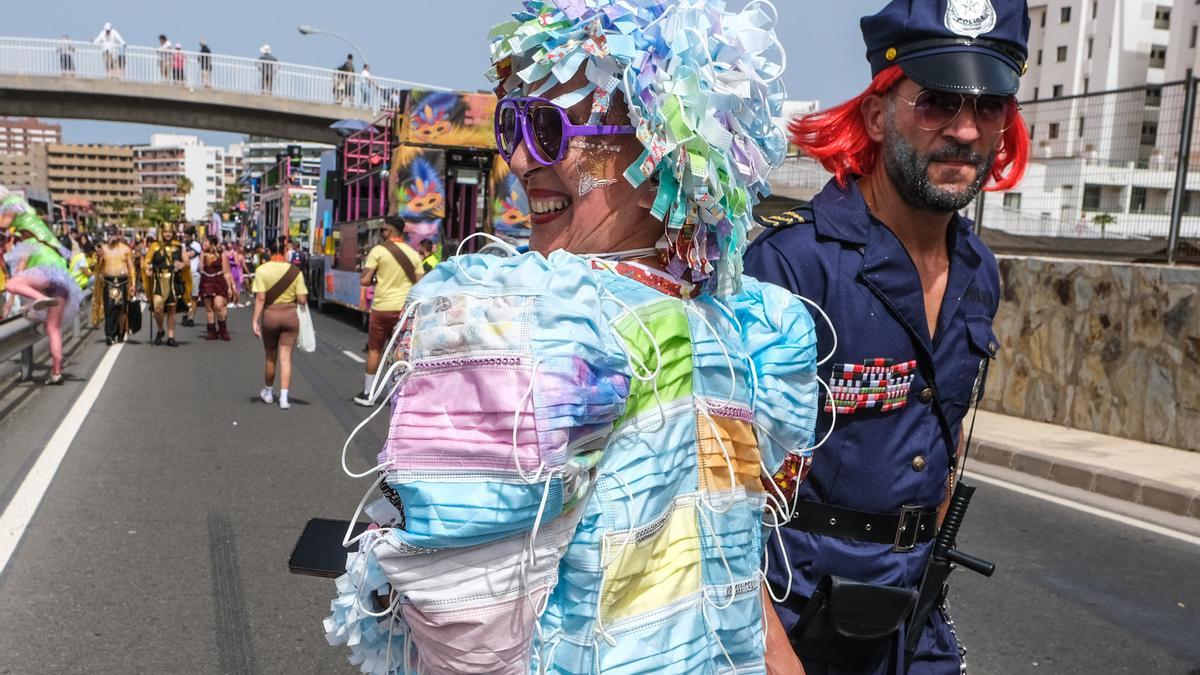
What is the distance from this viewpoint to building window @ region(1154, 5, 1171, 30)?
2820 inches

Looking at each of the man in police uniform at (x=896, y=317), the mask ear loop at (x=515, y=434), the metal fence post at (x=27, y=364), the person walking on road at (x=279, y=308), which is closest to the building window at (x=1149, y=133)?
the person walking on road at (x=279, y=308)

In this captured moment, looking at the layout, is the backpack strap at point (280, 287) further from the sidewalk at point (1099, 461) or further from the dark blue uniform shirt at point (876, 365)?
the dark blue uniform shirt at point (876, 365)

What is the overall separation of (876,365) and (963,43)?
0.71m

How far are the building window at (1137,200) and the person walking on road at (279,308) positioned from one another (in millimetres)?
8175

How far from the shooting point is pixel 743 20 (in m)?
1.55

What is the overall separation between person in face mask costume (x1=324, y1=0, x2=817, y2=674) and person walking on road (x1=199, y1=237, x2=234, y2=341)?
56.3 feet

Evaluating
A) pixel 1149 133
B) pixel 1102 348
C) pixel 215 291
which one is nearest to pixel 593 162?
pixel 1102 348

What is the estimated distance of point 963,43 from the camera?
2252 mm

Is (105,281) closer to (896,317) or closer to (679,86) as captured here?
(896,317)

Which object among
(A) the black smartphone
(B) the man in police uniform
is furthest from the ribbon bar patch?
(A) the black smartphone

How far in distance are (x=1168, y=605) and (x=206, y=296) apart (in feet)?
51.4

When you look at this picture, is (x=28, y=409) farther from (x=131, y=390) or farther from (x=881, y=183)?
(x=881, y=183)

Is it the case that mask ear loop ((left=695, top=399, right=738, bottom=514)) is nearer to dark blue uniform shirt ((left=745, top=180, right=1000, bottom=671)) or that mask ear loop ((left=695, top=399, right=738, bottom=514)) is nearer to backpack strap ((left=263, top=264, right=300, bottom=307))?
dark blue uniform shirt ((left=745, top=180, right=1000, bottom=671))

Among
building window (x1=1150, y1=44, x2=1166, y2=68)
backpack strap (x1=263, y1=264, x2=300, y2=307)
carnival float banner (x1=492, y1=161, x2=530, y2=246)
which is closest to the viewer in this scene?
backpack strap (x1=263, y1=264, x2=300, y2=307)
